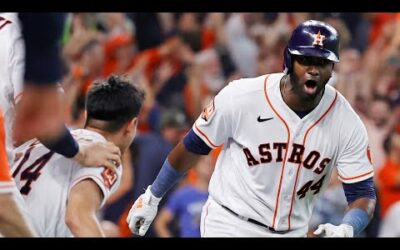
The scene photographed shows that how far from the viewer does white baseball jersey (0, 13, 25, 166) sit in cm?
466

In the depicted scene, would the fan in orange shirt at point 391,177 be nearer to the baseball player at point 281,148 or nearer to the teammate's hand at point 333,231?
the baseball player at point 281,148

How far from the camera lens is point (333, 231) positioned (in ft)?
15.9

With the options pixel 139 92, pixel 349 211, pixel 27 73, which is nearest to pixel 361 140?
pixel 349 211

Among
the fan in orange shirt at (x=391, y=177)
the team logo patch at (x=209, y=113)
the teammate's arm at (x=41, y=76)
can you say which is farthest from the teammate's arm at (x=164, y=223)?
the teammate's arm at (x=41, y=76)

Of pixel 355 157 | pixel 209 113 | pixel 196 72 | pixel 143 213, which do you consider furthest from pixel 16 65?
pixel 196 72

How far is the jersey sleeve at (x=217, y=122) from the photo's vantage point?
521cm

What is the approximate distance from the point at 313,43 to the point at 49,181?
1.37 meters

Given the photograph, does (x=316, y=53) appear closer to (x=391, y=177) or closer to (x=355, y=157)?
(x=355, y=157)

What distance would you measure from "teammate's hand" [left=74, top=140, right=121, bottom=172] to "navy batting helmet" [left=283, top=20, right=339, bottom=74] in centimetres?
91

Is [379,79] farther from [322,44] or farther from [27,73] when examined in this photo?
[27,73]

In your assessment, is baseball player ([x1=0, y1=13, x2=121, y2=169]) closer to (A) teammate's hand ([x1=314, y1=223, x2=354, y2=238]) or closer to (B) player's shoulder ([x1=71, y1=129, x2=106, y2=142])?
(B) player's shoulder ([x1=71, y1=129, x2=106, y2=142])

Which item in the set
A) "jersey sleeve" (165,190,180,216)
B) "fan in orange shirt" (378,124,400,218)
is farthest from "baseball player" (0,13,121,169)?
"fan in orange shirt" (378,124,400,218)
